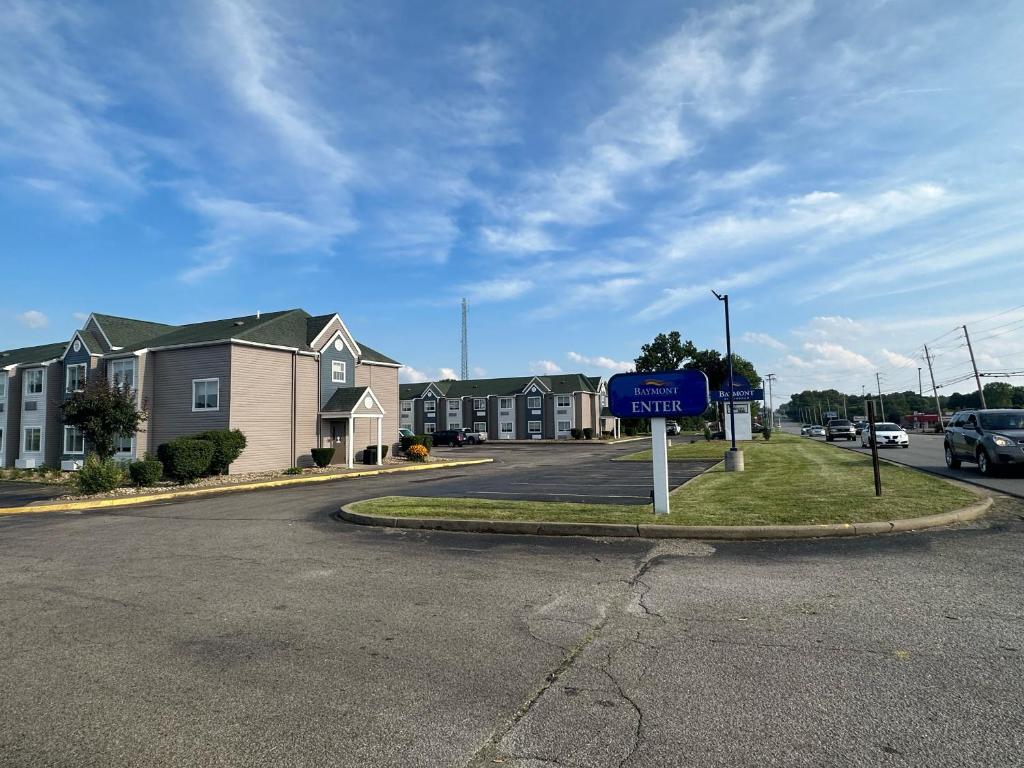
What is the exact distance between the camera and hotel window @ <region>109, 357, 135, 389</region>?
28.6 metres

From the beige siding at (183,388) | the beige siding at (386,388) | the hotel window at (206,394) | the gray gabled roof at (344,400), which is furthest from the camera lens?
the beige siding at (386,388)

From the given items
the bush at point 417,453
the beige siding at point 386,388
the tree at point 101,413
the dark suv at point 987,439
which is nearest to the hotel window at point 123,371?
the tree at point 101,413

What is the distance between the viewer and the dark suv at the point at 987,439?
1520cm

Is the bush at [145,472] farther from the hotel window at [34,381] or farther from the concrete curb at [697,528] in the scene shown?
the hotel window at [34,381]

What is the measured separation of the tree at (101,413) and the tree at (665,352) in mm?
83792

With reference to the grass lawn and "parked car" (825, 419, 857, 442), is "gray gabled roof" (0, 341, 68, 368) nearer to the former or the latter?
the grass lawn

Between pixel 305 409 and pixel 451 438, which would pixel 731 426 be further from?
pixel 451 438

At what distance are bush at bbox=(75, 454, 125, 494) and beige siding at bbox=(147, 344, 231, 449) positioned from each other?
6.85 m

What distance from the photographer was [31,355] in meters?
37.7

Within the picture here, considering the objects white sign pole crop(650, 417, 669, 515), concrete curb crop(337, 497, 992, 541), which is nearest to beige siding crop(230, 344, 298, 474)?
concrete curb crop(337, 497, 992, 541)

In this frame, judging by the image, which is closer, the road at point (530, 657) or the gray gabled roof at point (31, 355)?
the road at point (530, 657)

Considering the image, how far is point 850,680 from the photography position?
3.95 metres

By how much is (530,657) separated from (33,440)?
1532 inches

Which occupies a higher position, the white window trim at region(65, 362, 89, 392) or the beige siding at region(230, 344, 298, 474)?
the white window trim at region(65, 362, 89, 392)
